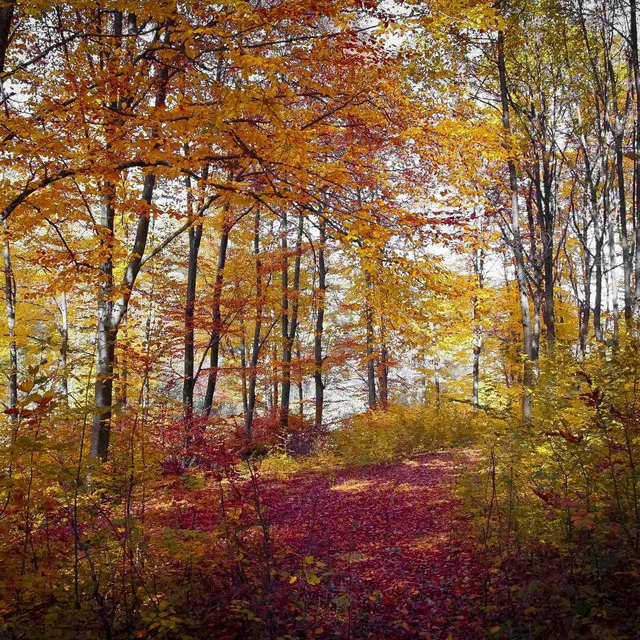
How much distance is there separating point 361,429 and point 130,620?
1106cm

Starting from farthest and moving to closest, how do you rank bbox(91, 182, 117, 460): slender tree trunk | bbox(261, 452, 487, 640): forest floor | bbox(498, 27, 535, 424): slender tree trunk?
bbox(498, 27, 535, 424): slender tree trunk, bbox(91, 182, 117, 460): slender tree trunk, bbox(261, 452, 487, 640): forest floor

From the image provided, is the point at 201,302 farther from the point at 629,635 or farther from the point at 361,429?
the point at 629,635

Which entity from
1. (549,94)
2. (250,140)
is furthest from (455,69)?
(250,140)

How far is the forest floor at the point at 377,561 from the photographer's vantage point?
12.9ft

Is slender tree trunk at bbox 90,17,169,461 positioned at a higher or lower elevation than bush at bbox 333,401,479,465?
higher

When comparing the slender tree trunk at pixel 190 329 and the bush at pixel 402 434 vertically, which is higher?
the slender tree trunk at pixel 190 329

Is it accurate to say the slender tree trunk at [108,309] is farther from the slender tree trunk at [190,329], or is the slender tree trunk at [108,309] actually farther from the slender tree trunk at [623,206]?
the slender tree trunk at [623,206]

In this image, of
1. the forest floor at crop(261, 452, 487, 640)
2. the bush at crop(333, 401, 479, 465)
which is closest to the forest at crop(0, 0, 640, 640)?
the forest floor at crop(261, 452, 487, 640)

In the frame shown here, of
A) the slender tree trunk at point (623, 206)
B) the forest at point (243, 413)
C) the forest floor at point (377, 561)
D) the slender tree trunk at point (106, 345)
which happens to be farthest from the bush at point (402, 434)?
the slender tree trunk at point (106, 345)

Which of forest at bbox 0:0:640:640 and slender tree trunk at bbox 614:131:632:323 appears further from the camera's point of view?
slender tree trunk at bbox 614:131:632:323

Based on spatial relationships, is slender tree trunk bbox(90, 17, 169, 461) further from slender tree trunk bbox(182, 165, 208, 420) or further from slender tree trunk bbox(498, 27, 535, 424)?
slender tree trunk bbox(498, 27, 535, 424)

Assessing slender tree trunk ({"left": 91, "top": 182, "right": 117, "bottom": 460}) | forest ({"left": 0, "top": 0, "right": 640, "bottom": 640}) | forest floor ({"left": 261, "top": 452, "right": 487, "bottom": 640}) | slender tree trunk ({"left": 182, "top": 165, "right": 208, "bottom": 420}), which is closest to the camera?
forest ({"left": 0, "top": 0, "right": 640, "bottom": 640})

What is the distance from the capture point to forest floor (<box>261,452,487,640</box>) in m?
3.94

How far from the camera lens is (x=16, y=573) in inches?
126
